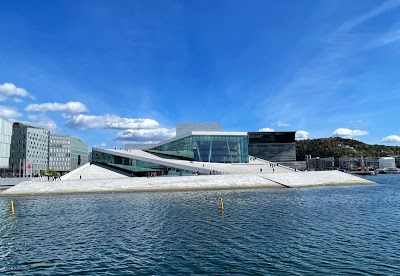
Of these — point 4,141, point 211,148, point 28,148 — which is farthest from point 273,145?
point 28,148

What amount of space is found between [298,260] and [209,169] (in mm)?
47366

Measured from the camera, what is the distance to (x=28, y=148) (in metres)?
144

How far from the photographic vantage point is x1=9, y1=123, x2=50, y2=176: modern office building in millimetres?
141500

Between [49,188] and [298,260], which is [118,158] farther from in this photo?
[298,260]

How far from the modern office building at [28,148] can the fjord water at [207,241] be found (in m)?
125

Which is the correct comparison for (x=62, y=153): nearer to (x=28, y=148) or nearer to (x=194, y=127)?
(x=28, y=148)

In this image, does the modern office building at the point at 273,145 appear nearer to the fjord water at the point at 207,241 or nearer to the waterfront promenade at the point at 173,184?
the waterfront promenade at the point at 173,184

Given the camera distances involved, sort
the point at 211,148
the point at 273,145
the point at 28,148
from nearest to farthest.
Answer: the point at 211,148, the point at 273,145, the point at 28,148

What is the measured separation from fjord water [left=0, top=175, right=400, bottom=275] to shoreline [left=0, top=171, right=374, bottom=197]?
70.3 ft

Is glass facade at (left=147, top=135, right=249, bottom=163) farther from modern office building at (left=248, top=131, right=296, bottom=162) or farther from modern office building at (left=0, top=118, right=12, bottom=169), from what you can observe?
modern office building at (left=0, top=118, right=12, bottom=169)

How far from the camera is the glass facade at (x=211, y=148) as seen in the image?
76750 mm

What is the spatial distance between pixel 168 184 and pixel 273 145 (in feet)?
268

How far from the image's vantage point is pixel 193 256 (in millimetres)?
15211

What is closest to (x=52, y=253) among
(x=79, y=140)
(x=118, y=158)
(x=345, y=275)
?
(x=345, y=275)
